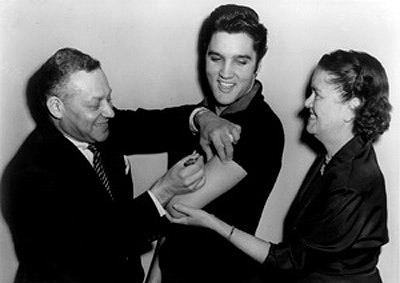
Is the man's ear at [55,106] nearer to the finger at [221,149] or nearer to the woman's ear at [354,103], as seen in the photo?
the finger at [221,149]

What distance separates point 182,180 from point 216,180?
129 mm

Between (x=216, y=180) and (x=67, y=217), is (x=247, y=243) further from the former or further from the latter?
(x=67, y=217)

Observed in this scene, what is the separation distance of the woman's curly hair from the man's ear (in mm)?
1043

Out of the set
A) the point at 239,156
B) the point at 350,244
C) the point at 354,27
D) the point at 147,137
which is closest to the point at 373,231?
the point at 350,244

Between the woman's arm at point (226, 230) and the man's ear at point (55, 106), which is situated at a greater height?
the man's ear at point (55, 106)

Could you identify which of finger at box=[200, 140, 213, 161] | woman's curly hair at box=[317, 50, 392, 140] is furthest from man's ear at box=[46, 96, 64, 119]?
woman's curly hair at box=[317, 50, 392, 140]

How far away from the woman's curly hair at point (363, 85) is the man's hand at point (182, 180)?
61 cm

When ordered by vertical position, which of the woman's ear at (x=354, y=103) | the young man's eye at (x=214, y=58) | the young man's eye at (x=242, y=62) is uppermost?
the young man's eye at (x=214, y=58)

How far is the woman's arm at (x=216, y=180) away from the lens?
2047 millimetres

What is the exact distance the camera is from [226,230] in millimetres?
2070

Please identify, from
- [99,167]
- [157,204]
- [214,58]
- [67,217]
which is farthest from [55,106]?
[214,58]

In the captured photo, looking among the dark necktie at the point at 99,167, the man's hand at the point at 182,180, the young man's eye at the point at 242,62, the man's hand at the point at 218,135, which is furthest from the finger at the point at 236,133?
the dark necktie at the point at 99,167

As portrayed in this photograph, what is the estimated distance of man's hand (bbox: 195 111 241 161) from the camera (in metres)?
2.04

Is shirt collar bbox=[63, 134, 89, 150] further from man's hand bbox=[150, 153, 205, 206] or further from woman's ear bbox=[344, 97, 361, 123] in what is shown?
woman's ear bbox=[344, 97, 361, 123]
